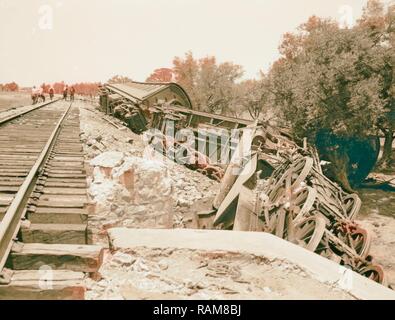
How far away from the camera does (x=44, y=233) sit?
334 cm

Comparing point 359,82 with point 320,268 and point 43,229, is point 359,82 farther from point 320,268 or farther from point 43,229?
point 43,229

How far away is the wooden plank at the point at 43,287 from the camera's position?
8.34 feet

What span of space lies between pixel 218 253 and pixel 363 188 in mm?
14484

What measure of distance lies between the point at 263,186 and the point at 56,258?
8.07 m

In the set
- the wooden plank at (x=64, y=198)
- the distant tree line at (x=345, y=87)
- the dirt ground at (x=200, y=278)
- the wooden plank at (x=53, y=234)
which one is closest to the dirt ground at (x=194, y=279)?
the dirt ground at (x=200, y=278)

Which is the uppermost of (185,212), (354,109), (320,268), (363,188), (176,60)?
(176,60)

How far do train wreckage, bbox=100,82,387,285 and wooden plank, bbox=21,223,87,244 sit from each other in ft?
11.2

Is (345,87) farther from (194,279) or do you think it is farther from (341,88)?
(194,279)

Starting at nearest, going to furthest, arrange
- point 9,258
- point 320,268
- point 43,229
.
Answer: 1. point 9,258
2. point 43,229
3. point 320,268

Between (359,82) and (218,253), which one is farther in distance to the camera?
(359,82)

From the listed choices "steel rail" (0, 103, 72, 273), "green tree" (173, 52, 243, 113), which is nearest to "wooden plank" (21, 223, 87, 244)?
"steel rail" (0, 103, 72, 273)

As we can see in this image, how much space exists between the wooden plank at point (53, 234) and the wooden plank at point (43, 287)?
611 millimetres

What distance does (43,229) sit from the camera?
11.0ft

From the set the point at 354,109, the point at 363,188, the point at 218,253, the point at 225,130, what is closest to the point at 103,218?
the point at 218,253
